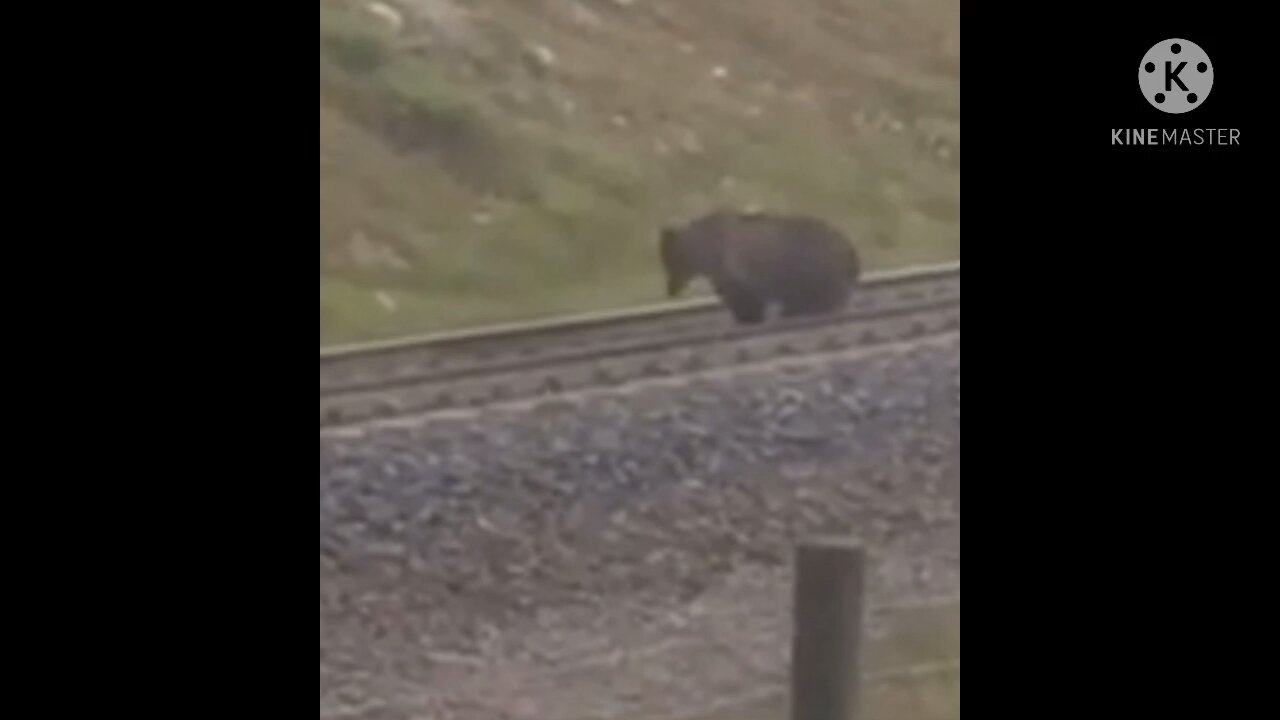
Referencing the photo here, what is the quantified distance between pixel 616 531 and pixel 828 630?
9.7 inches

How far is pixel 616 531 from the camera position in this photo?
1.49 m

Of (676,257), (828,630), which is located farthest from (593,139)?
(828,630)

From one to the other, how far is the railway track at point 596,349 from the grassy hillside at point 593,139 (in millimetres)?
19

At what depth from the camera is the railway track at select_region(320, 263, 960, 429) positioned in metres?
1.47

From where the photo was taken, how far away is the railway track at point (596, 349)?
147 centimetres
